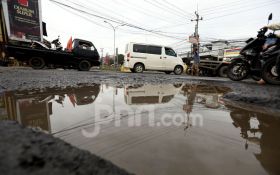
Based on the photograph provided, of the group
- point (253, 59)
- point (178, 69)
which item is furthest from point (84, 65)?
point (253, 59)

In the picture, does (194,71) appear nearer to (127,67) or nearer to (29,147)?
(127,67)

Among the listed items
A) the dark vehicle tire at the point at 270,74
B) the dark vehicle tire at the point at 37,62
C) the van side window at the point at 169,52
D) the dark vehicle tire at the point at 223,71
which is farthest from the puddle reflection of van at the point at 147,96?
the van side window at the point at 169,52

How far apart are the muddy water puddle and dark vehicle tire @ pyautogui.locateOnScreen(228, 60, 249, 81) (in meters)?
4.09

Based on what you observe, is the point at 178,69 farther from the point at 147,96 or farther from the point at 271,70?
the point at 147,96

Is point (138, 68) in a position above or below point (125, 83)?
above

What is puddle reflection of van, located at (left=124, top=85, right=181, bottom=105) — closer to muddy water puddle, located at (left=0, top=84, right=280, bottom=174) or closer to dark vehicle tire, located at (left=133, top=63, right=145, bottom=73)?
muddy water puddle, located at (left=0, top=84, right=280, bottom=174)

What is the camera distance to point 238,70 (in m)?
6.36

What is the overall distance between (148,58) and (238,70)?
612 cm

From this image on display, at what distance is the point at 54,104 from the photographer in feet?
8.29

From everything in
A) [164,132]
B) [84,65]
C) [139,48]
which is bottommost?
[164,132]

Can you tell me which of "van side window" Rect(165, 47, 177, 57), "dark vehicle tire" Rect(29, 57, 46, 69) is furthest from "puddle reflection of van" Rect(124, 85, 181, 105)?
"van side window" Rect(165, 47, 177, 57)

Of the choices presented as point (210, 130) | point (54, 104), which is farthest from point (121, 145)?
point (54, 104)

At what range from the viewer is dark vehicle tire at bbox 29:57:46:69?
→ 398 inches

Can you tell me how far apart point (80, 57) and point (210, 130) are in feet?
34.1
